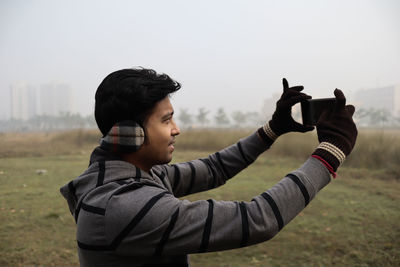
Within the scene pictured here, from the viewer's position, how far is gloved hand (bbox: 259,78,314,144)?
4.91 feet

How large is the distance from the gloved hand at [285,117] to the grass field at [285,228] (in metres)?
2.05

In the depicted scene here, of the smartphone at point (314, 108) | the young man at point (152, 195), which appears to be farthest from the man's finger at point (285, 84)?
the young man at point (152, 195)

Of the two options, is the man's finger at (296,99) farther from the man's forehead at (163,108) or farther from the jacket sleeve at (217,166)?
the man's forehead at (163,108)

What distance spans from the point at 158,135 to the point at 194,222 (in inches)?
14.0

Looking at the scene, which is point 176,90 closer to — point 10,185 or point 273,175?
point 10,185

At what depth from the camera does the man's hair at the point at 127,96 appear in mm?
1093

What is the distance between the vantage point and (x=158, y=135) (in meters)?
1.16

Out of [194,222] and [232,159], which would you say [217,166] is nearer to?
[232,159]

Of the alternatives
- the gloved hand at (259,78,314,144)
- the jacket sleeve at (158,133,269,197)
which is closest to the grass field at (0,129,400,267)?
the jacket sleeve at (158,133,269,197)

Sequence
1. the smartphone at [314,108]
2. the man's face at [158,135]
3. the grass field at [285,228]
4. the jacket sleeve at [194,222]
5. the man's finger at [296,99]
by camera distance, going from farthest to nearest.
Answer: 1. the grass field at [285,228]
2. the man's finger at [296,99]
3. the smartphone at [314,108]
4. the man's face at [158,135]
5. the jacket sleeve at [194,222]

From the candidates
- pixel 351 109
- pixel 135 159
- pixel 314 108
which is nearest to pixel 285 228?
pixel 314 108

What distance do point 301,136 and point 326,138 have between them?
36.7 feet

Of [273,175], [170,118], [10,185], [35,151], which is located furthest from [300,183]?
[35,151]

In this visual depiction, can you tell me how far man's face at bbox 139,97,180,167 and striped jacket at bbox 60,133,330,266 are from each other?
101mm
